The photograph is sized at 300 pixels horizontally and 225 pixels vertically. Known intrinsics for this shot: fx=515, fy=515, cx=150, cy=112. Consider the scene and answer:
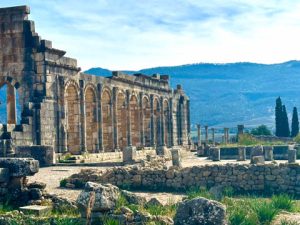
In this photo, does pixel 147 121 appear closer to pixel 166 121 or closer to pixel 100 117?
pixel 166 121

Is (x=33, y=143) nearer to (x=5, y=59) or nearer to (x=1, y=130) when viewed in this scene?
(x=1, y=130)

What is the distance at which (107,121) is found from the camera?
35469 mm

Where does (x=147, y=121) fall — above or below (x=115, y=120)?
above

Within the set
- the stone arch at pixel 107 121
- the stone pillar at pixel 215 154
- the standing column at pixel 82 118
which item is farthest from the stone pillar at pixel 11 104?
the stone pillar at pixel 215 154

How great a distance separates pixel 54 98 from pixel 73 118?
10.8 feet

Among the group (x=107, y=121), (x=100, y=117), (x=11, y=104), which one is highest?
(x=11, y=104)

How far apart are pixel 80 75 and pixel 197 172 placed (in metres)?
16.3

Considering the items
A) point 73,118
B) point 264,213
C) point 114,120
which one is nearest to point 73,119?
point 73,118

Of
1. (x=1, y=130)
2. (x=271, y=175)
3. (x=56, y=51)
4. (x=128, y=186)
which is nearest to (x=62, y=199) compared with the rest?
(x=128, y=186)

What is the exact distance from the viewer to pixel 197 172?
15.6 m

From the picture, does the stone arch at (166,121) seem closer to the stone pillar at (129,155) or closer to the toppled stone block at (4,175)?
the stone pillar at (129,155)

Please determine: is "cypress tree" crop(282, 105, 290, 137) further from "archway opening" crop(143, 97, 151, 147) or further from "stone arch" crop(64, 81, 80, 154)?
"stone arch" crop(64, 81, 80, 154)

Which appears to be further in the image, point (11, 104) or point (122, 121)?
point (122, 121)

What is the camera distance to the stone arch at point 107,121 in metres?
35.2
